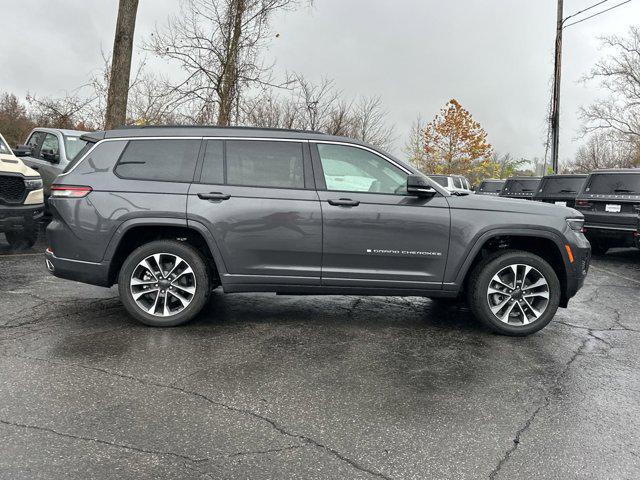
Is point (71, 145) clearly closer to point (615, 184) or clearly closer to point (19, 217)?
point (19, 217)

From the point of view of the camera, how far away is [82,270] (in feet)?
15.7

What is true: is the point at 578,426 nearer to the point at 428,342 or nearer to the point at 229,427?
the point at 428,342

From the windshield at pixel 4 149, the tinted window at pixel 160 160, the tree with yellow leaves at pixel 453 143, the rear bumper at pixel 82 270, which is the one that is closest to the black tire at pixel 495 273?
the tinted window at pixel 160 160

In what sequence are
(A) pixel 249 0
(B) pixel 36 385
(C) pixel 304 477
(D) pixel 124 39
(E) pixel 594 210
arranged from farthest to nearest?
1. (A) pixel 249 0
2. (D) pixel 124 39
3. (E) pixel 594 210
4. (B) pixel 36 385
5. (C) pixel 304 477

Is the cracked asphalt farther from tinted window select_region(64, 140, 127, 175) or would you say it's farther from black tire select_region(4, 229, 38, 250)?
black tire select_region(4, 229, 38, 250)

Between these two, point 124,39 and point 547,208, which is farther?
point 124,39

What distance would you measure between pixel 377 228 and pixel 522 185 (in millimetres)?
13156

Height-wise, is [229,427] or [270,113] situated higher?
[270,113]

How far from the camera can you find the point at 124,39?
38.4 feet

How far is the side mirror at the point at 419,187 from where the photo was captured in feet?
15.4

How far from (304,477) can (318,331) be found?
2.42m

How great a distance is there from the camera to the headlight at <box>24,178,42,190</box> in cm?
802

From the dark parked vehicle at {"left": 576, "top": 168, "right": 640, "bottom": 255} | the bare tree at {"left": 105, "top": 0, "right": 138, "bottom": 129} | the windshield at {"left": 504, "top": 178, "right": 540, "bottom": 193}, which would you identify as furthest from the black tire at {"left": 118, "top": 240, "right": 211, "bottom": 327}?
the windshield at {"left": 504, "top": 178, "right": 540, "bottom": 193}

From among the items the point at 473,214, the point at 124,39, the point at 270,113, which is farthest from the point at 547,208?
the point at 270,113
